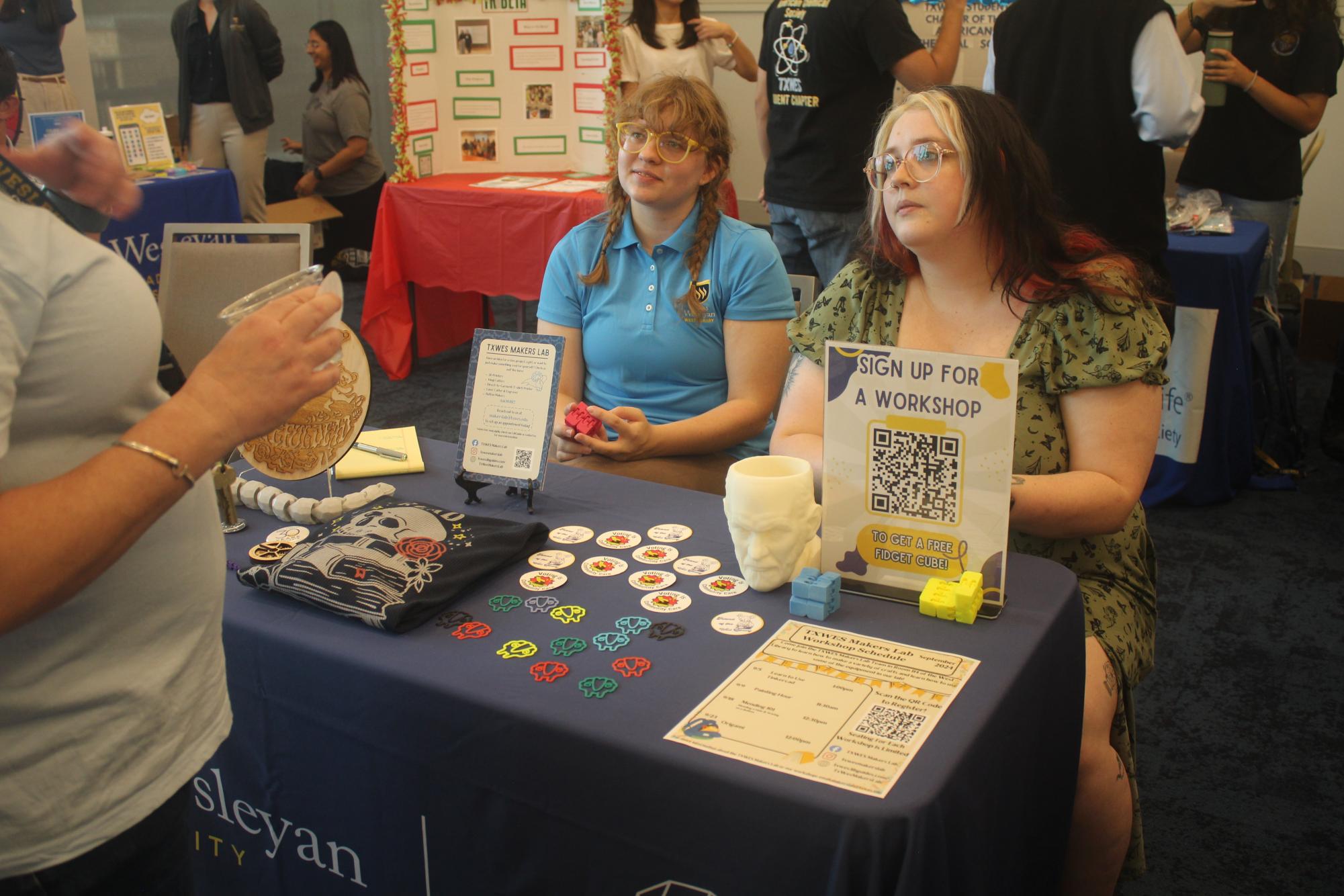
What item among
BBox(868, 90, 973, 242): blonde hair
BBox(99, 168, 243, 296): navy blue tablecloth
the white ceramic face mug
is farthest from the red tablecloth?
the white ceramic face mug

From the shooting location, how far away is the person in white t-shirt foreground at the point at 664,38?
4418mm

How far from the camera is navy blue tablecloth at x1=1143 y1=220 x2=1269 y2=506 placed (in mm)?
3014

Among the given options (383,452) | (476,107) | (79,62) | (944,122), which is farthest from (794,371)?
(79,62)

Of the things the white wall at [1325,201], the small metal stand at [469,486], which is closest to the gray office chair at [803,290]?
the small metal stand at [469,486]

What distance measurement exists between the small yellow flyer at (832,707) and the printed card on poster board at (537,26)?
376cm

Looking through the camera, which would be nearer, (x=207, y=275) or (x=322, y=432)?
(x=322, y=432)

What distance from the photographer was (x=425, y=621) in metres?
1.25

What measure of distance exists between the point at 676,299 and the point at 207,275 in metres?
1.04

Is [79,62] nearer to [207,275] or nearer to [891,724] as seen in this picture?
[207,275]

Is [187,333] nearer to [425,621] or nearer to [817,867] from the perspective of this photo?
[425,621]

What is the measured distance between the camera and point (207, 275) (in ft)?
7.64

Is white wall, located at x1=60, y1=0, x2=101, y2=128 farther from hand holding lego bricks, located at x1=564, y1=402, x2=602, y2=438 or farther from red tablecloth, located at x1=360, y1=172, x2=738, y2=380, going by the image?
hand holding lego bricks, located at x1=564, y1=402, x2=602, y2=438

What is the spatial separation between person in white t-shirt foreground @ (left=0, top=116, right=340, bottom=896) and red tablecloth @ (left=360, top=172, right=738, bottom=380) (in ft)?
10.4

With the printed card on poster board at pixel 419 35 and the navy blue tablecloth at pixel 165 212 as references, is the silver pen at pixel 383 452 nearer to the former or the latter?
the navy blue tablecloth at pixel 165 212
